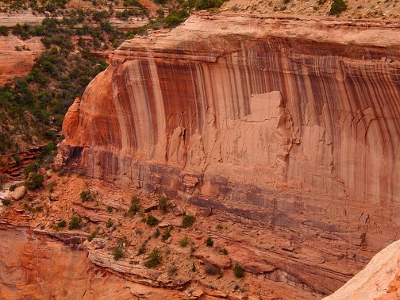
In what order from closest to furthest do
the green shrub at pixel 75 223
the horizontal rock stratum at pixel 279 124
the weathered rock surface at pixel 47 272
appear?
the horizontal rock stratum at pixel 279 124
the weathered rock surface at pixel 47 272
the green shrub at pixel 75 223

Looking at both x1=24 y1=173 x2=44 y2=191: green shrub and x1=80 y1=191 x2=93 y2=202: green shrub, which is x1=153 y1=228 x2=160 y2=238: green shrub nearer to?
x1=80 y1=191 x2=93 y2=202: green shrub

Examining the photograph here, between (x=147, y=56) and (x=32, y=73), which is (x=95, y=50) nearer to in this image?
(x=32, y=73)

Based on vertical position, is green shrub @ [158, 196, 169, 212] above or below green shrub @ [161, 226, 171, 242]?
above

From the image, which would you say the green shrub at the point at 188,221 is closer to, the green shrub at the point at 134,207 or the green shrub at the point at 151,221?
the green shrub at the point at 151,221

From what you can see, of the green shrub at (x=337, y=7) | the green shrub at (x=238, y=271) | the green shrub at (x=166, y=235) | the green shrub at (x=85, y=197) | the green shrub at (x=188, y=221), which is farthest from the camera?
the green shrub at (x=85, y=197)

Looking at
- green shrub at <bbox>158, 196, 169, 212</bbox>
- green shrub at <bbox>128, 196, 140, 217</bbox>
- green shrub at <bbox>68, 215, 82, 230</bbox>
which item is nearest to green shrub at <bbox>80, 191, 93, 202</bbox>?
green shrub at <bbox>68, 215, 82, 230</bbox>

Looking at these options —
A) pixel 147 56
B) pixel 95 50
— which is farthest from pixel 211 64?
pixel 95 50

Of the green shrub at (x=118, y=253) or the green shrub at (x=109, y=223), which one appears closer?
the green shrub at (x=118, y=253)

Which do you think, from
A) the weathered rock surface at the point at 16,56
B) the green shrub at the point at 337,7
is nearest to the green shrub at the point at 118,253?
the green shrub at the point at 337,7

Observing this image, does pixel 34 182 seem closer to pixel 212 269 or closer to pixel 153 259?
pixel 153 259
